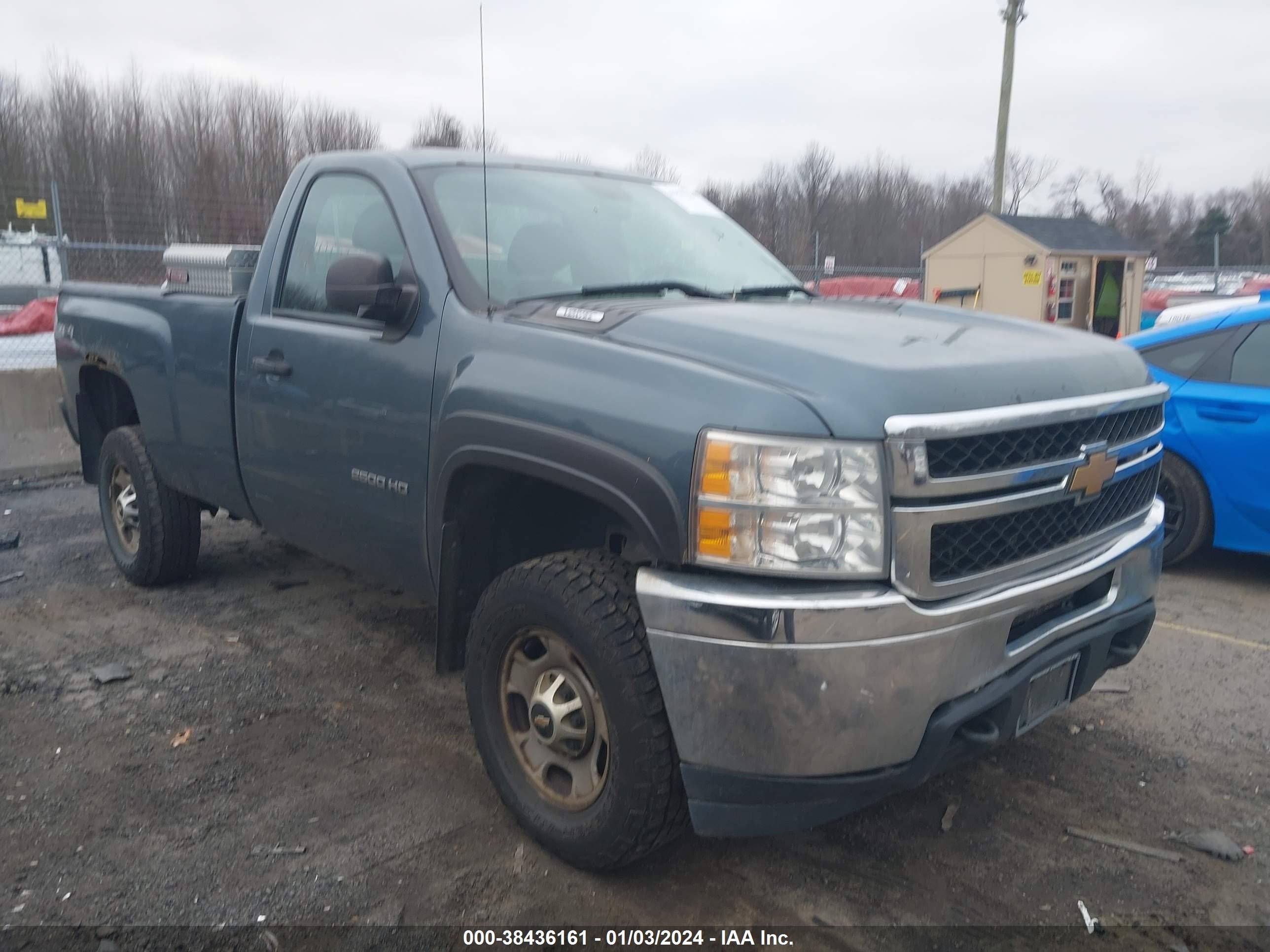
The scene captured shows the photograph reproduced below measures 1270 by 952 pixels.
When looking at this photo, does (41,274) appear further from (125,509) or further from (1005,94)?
(1005,94)

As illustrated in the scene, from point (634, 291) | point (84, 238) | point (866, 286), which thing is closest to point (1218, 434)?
point (634, 291)

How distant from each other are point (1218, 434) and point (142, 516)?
546cm

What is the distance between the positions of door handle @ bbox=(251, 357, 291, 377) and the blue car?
4.16 metres

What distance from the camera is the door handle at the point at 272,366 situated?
152 inches

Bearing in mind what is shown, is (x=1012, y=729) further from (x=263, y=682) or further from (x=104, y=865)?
(x=263, y=682)

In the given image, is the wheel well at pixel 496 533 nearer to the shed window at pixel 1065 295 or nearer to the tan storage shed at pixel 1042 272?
the tan storage shed at pixel 1042 272

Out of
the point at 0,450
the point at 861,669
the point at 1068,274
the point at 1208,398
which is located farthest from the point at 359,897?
the point at 1068,274

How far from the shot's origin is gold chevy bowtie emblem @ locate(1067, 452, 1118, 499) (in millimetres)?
2732

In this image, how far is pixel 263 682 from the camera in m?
4.28

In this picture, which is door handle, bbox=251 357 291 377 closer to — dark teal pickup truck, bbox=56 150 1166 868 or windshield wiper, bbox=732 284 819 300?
dark teal pickup truck, bbox=56 150 1166 868

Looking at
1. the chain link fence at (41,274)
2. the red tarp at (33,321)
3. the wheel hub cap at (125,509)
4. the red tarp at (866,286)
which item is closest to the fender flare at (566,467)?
the wheel hub cap at (125,509)

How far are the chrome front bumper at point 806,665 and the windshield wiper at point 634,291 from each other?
1.19 m

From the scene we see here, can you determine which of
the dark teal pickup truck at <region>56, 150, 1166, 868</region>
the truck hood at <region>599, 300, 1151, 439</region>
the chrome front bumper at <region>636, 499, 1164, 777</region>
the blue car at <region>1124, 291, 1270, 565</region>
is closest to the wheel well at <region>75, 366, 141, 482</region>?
the dark teal pickup truck at <region>56, 150, 1166, 868</region>

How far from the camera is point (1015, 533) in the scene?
262 cm
